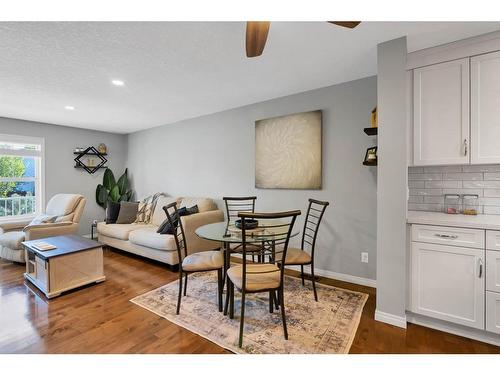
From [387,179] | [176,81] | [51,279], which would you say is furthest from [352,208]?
[51,279]

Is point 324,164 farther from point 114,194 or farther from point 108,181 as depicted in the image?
point 108,181

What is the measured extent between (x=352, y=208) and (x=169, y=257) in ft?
7.86

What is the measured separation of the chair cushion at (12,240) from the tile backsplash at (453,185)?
4.96 meters

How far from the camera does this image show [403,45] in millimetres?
1885

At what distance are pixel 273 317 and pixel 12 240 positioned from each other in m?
3.77

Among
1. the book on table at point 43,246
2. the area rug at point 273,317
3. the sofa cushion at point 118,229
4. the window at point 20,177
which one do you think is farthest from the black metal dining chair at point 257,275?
the window at point 20,177

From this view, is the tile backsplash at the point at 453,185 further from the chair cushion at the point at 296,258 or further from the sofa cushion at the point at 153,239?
the sofa cushion at the point at 153,239

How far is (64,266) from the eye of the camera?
8.45ft

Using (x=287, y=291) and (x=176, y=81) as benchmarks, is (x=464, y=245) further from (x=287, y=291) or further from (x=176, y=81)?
(x=176, y=81)

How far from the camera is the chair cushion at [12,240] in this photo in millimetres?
3322

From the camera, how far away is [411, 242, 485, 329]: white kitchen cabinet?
173cm

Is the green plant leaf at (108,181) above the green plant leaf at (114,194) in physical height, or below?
above

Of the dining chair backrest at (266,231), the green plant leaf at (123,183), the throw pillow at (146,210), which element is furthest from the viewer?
the green plant leaf at (123,183)
